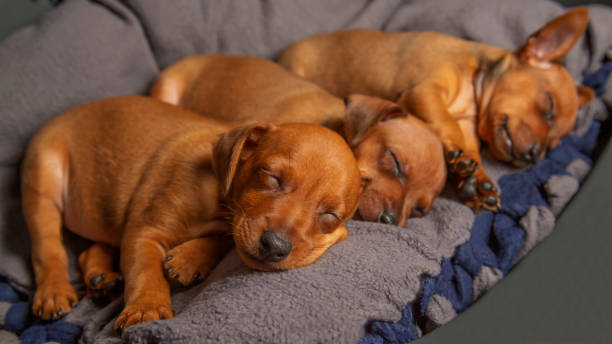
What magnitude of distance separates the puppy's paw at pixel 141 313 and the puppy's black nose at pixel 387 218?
1.34 m

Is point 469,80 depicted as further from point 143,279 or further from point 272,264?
point 143,279

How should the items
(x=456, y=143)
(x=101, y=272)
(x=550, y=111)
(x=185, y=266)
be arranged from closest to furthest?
(x=185, y=266) < (x=101, y=272) < (x=456, y=143) < (x=550, y=111)

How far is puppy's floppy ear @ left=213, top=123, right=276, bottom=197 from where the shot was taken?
2.48 meters

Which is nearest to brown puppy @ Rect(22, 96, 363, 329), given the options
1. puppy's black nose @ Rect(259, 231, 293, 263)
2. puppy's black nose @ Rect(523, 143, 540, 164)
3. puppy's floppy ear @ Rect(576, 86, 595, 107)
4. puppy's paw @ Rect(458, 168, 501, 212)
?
puppy's black nose @ Rect(259, 231, 293, 263)

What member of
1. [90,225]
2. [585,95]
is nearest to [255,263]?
Answer: [90,225]

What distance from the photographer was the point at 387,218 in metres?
2.97

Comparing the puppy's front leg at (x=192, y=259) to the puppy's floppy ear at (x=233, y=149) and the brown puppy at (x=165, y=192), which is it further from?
the puppy's floppy ear at (x=233, y=149)

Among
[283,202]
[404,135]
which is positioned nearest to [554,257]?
[404,135]

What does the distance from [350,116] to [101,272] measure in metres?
1.95

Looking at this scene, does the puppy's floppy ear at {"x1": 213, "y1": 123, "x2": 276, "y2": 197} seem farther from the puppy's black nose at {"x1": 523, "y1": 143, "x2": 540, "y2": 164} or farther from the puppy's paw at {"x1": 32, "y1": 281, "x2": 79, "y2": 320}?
the puppy's black nose at {"x1": 523, "y1": 143, "x2": 540, "y2": 164}

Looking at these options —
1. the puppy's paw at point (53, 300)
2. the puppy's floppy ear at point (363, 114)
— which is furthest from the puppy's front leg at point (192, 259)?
the puppy's floppy ear at point (363, 114)

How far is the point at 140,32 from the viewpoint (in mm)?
4352

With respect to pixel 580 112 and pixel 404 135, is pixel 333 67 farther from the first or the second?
pixel 580 112

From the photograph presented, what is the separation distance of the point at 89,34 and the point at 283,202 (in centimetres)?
269
